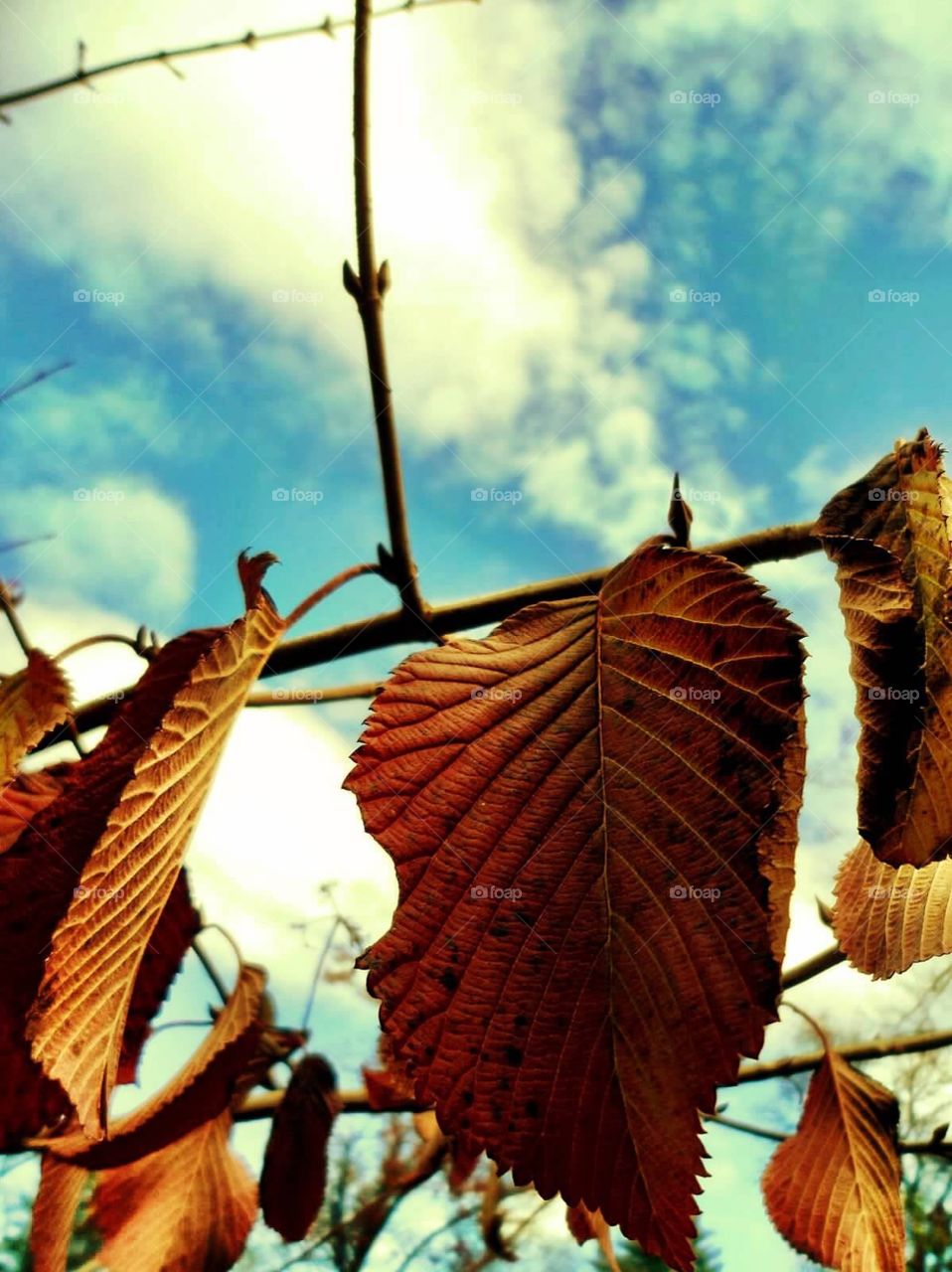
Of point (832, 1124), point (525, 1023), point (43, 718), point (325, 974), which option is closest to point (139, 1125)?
point (43, 718)

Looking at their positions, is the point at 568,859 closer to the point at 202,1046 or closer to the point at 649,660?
the point at 649,660

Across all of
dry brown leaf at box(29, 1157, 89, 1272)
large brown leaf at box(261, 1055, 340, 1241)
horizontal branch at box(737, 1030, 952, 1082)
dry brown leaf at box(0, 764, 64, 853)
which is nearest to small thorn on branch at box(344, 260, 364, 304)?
dry brown leaf at box(0, 764, 64, 853)

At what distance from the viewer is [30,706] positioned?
560mm

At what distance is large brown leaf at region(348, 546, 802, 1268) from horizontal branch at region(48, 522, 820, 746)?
105mm

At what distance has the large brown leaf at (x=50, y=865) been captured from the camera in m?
0.39

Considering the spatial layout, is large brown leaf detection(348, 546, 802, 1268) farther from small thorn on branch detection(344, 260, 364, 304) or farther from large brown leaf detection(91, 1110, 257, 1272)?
large brown leaf detection(91, 1110, 257, 1272)

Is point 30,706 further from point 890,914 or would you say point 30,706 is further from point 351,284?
point 890,914

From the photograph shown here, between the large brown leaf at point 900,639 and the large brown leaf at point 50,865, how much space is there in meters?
0.25

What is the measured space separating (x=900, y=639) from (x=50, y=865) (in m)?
0.32

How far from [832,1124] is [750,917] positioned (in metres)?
0.72

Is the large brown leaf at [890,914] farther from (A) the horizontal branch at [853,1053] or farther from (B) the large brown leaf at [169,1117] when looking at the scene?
(A) the horizontal branch at [853,1053]

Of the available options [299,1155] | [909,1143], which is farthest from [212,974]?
[909,1143]

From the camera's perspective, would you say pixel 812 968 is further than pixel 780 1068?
No

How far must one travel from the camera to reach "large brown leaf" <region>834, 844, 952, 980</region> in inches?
15.9
